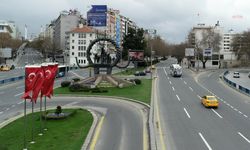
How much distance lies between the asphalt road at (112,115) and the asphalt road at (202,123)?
7.05 ft

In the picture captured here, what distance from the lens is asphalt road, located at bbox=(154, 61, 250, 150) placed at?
2854cm

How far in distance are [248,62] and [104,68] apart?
10248cm

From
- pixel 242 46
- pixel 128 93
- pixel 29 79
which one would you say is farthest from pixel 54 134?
pixel 242 46

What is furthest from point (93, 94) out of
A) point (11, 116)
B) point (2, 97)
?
point (11, 116)

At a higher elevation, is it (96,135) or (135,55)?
(135,55)

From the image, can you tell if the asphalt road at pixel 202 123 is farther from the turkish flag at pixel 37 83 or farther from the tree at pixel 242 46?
A: the tree at pixel 242 46

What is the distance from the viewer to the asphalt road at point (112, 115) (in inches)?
1128

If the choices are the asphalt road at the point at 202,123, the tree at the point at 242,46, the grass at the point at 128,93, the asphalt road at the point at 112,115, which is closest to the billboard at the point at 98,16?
the asphalt road at the point at 112,115

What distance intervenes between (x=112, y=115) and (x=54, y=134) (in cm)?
1126

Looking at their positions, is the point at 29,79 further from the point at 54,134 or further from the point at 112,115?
the point at 112,115

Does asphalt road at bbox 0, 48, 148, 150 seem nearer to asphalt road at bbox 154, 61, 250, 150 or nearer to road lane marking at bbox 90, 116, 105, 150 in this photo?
road lane marking at bbox 90, 116, 105, 150

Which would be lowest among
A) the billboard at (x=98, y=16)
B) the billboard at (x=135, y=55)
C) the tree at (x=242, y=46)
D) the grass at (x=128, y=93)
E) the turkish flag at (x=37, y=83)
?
the grass at (x=128, y=93)

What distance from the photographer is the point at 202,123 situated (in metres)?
37.3

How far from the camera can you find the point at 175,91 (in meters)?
67.0
